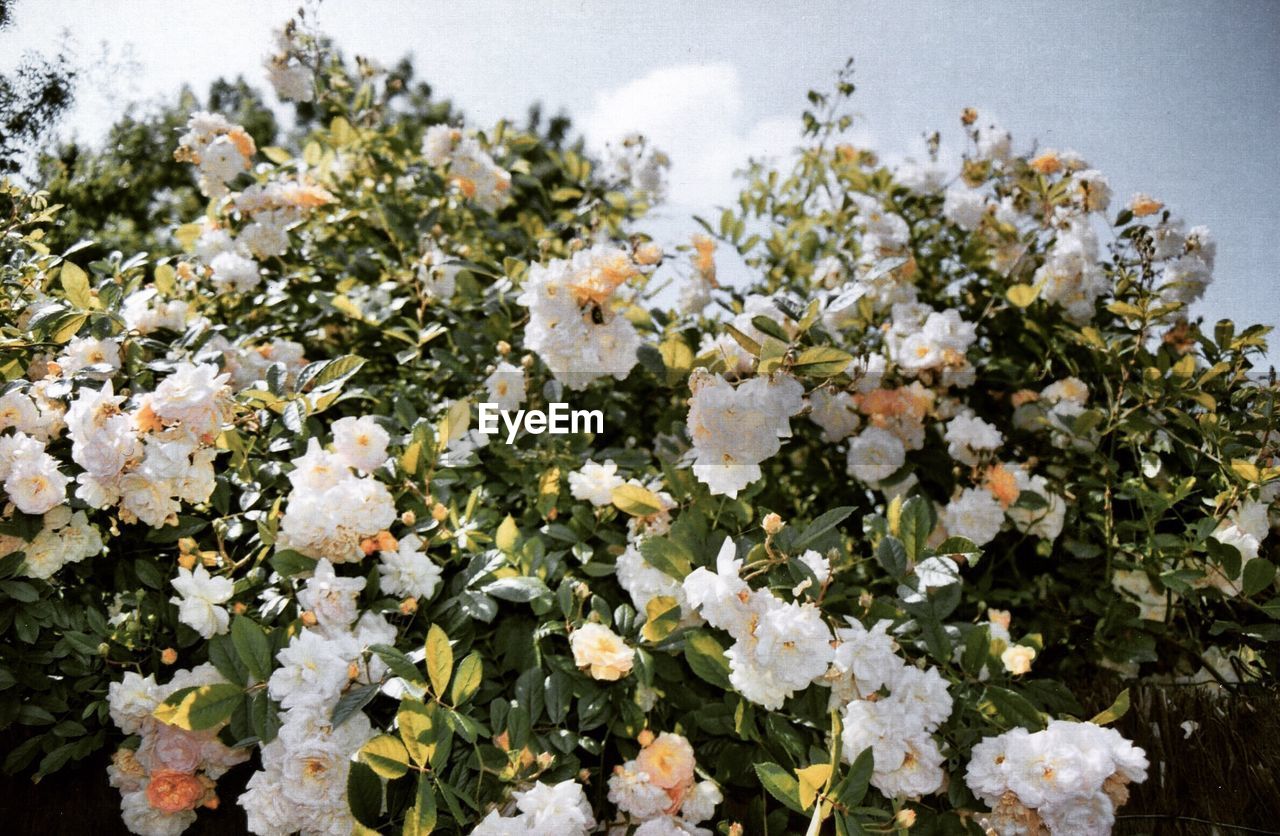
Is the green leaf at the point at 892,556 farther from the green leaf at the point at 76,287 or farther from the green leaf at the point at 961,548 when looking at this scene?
the green leaf at the point at 76,287

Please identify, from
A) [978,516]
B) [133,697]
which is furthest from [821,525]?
[133,697]

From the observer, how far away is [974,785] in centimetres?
113

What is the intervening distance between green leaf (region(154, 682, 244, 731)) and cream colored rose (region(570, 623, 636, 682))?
0.46m

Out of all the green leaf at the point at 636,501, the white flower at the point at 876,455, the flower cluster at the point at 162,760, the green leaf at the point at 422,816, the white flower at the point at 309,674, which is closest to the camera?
the green leaf at the point at 422,816

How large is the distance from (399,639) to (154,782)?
1.24 feet

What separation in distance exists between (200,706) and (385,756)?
280 millimetres

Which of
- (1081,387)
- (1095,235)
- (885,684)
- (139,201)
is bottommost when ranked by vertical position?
(885,684)

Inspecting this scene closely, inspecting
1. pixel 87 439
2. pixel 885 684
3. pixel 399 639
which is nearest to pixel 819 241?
pixel 885 684

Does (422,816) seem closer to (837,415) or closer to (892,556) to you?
(892,556)

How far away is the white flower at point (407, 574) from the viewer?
1238mm

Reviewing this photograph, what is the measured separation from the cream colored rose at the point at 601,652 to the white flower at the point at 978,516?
2.57 ft

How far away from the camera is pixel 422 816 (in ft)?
3.20

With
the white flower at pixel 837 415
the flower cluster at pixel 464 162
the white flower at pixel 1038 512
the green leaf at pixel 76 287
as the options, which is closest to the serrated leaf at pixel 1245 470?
the white flower at pixel 1038 512

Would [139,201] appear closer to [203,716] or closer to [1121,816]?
[203,716]
